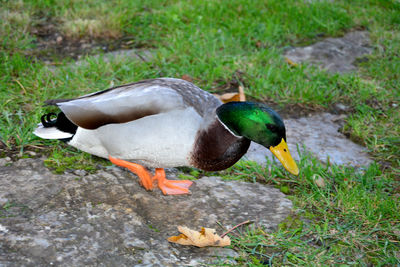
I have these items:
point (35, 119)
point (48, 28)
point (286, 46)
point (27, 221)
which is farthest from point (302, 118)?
point (48, 28)

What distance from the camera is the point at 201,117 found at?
A: 248cm

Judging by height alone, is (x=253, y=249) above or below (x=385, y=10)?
below

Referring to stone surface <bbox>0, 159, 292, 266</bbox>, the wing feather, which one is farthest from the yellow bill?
the wing feather

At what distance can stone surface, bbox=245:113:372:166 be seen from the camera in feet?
10.7

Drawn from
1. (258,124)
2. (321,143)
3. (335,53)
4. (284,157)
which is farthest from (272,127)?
(335,53)

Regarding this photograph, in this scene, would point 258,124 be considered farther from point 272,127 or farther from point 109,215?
point 109,215

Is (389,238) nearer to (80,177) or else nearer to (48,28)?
(80,177)

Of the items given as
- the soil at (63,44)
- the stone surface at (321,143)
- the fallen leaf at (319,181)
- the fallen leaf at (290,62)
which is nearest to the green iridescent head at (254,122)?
the fallen leaf at (319,181)

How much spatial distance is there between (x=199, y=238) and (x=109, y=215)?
0.51 m

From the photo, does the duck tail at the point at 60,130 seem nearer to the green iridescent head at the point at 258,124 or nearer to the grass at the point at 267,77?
the grass at the point at 267,77

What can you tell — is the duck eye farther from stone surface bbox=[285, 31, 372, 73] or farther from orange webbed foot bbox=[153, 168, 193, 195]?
stone surface bbox=[285, 31, 372, 73]

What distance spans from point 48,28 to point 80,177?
257 cm

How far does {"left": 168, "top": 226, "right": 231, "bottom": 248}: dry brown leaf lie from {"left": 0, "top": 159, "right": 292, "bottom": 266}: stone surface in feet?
0.14

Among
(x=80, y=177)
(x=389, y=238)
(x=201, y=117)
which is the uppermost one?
(x=201, y=117)
